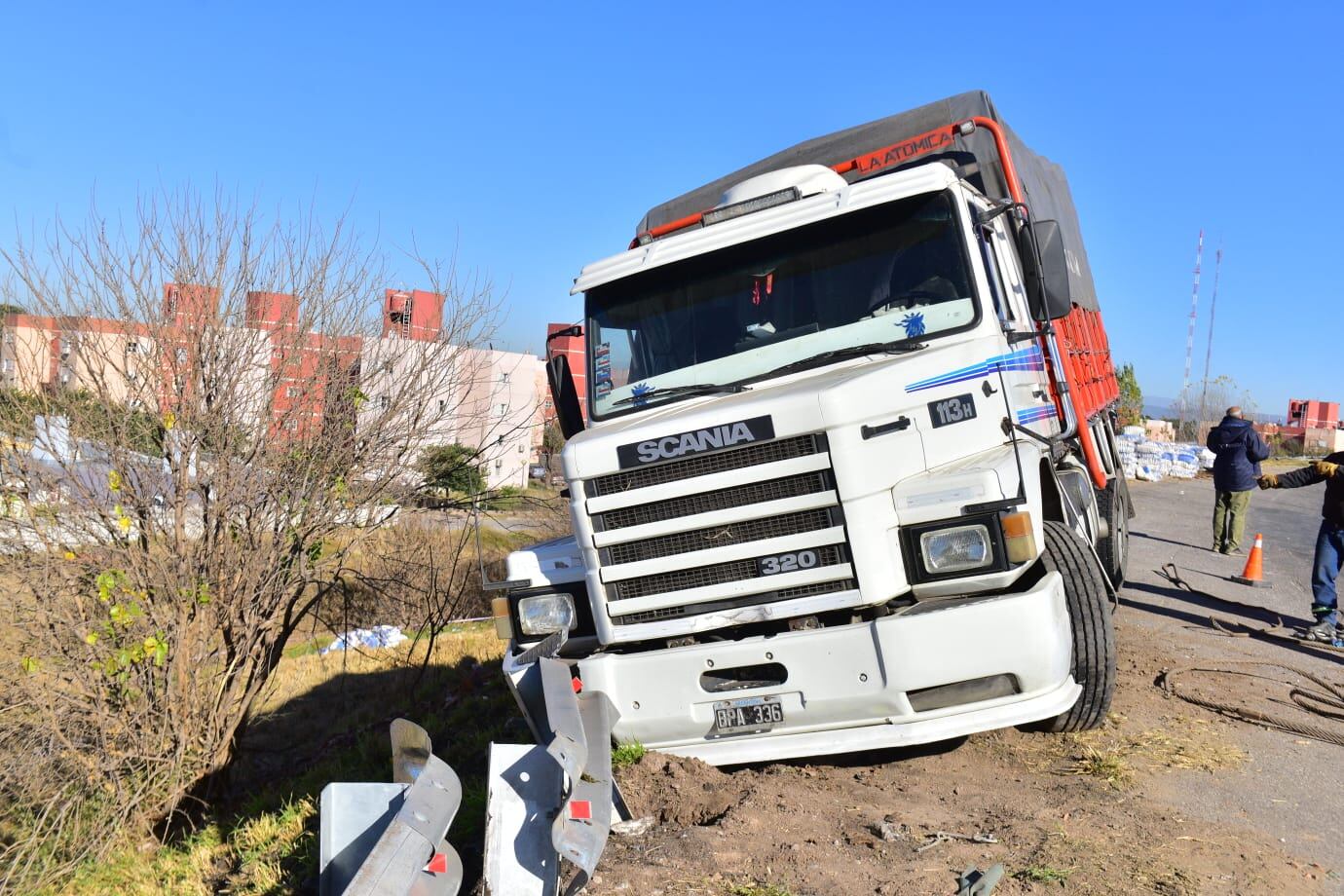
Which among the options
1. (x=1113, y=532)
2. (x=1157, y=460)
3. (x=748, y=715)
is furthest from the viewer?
(x=1157, y=460)

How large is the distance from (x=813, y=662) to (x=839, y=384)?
4.21 ft

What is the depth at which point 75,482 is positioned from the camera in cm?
720

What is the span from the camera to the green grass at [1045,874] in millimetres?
4086

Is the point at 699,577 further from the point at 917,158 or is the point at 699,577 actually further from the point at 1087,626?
the point at 917,158

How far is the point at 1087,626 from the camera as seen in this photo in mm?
5617

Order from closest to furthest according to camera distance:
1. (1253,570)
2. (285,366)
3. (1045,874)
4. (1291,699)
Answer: (1045,874) < (1291,699) < (285,366) < (1253,570)

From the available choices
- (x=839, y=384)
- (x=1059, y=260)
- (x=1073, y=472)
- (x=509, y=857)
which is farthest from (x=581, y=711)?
(x=1073, y=472)

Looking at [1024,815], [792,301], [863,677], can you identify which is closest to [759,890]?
[863,677]

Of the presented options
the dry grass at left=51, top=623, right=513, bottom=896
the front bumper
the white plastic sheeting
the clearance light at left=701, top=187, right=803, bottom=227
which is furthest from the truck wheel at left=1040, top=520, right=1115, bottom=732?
the white plastic sheeting

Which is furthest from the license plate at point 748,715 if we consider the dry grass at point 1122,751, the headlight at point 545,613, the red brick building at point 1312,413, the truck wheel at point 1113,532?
the red brick building at point 1312,413

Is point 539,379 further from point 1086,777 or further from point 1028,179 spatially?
point 1086,777

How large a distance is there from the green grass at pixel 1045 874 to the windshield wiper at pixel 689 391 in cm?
269

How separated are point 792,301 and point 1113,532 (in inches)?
195

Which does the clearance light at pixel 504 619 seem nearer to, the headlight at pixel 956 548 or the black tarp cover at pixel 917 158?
the headlight at pixel 956 548
